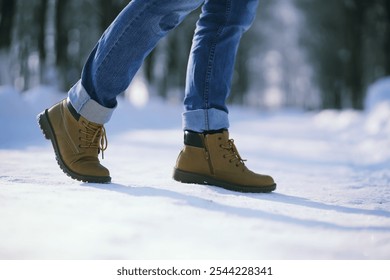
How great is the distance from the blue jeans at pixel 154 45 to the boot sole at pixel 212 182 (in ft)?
0.66

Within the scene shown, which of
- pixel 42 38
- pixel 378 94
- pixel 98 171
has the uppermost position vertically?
pixel 42 38

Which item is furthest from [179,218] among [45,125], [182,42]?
[182,42]

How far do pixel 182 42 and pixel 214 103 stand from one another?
23.4 meters

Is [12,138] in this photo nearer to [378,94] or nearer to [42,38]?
[378,94]

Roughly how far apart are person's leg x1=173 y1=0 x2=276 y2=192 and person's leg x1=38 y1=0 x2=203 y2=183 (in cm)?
15

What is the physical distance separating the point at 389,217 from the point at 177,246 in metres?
0.79

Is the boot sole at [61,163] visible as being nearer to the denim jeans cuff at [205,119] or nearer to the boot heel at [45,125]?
the boot heel at [45,125]

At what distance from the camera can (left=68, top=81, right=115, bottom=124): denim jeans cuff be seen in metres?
1.83

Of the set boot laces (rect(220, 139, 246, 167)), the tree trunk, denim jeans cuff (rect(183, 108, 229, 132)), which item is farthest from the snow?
the tree trunk

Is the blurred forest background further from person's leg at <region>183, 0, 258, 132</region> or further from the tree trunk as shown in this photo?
person's leg at <region>183, 0, 258, 132</region>

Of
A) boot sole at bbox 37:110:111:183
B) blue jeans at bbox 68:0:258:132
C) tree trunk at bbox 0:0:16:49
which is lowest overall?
boot sole at bbox 37:110:111:183

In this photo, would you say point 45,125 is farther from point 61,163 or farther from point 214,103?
point 214,103

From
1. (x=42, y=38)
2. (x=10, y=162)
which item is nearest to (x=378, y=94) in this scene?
(x=10, y=162)

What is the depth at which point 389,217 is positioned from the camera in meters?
1.53
